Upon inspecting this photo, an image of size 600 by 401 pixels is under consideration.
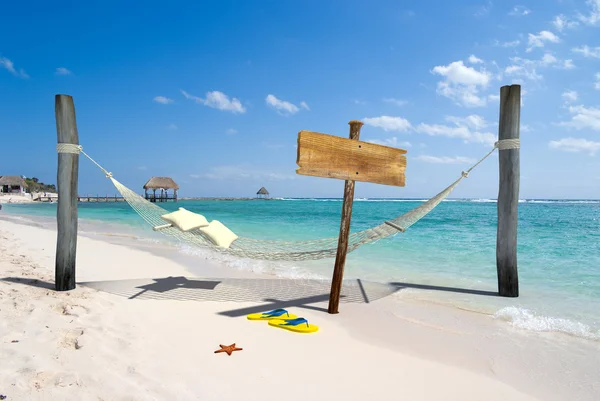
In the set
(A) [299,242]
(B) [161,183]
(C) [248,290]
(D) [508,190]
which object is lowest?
(C) [248,290]

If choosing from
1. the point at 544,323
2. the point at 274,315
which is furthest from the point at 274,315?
the point at 544,323

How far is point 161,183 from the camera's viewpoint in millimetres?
34344

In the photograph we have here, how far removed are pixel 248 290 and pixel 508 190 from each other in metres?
2.72

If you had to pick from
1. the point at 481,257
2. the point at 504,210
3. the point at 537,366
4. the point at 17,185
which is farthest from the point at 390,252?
the point at 17,185

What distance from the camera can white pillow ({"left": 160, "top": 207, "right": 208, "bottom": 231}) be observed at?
363 cm

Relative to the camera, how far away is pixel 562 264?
5.82m

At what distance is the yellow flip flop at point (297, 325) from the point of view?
8.27ft

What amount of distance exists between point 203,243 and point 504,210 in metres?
2.91

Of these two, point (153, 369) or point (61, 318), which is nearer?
point (153, 369)

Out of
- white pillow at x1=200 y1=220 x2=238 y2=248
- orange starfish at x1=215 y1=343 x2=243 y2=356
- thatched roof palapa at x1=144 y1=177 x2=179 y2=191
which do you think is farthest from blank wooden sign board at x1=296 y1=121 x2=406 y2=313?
thatched roof palapa at x1=144 y1=177 x2=179 y2=191

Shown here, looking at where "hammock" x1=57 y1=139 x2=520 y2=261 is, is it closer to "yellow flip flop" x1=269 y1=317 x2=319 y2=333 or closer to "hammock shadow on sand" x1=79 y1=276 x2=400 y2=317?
"hammock shadow on sand" x1=79 y1=276 x2=400 y2=317

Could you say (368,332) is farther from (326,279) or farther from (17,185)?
(17,185)

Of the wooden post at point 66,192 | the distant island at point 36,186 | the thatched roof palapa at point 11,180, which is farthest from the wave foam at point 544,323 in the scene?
the distant island at point 36,186

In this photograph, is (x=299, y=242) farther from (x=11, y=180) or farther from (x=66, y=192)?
(x=11, y=180)
